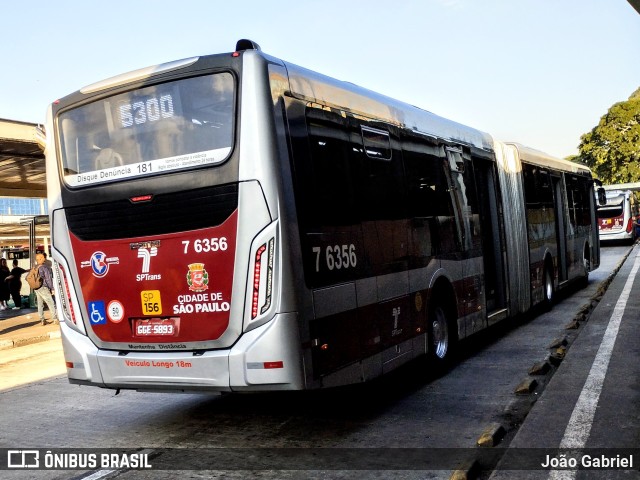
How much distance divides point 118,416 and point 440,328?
380 cm

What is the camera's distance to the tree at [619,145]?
188 ft

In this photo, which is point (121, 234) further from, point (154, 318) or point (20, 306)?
point (20, 306)

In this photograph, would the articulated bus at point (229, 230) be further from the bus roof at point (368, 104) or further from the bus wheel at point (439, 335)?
the bus wheel at point (439, 335)

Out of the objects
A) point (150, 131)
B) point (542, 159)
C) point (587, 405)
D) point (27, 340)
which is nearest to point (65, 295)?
point (150, 131)

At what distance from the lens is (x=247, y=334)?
18.4ft

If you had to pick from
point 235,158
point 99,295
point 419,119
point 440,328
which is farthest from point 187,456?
point 419,119

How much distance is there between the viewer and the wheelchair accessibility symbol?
248 inches

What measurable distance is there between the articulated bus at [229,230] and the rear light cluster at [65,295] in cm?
2

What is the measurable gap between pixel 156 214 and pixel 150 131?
2.26 ft

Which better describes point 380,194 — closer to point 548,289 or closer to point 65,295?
point 65,295

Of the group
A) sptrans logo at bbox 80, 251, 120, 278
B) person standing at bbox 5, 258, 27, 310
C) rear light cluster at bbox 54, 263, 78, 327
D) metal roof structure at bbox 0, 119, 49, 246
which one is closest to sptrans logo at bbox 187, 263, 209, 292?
sptrans logo at bbox 80, 251, 120, 278

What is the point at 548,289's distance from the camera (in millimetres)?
14430

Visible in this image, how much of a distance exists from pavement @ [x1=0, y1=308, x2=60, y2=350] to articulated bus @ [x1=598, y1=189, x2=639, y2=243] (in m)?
→ 28.9

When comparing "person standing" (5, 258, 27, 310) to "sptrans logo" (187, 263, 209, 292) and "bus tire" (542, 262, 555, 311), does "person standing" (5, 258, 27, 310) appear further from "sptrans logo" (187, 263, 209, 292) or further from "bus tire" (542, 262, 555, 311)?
"sptrans logo" (187, 263, 209, 292)
